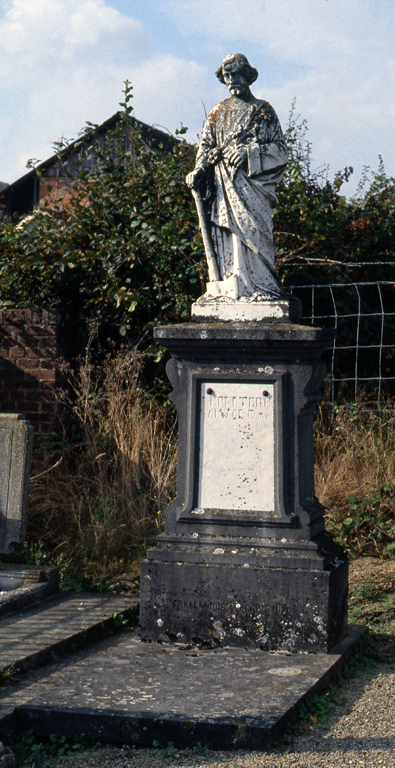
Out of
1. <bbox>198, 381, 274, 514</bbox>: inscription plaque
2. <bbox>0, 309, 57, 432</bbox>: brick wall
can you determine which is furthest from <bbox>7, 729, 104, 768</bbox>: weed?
<bbox>0, 309, 57, 432</bbox>: brick wall

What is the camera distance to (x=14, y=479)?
502cm

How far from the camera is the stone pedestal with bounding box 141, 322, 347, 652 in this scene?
382 centimetres

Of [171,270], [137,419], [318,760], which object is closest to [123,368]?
[137,419]

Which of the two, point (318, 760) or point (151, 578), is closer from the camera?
point (318, 760)

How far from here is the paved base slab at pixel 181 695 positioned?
9.70 ft

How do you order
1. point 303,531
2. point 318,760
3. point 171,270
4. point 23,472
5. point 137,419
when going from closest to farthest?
point 318,760, point 303,531, point 23,472, point 137,419, point 171,270

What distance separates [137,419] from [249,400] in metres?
2.43

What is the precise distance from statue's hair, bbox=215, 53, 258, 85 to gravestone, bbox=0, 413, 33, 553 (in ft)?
7.72

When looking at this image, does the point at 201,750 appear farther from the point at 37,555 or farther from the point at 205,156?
the point at 205,156

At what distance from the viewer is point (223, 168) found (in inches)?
168

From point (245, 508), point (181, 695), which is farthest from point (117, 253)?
point (181, 695)

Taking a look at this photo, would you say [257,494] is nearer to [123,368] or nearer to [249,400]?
[249,400]

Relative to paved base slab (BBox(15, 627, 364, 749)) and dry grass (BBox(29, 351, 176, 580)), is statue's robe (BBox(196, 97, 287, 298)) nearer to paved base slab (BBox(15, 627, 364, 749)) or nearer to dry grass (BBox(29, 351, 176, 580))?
paved base slab (BBox(15, 627, 364, 749))

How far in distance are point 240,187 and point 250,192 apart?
2.3 inches
